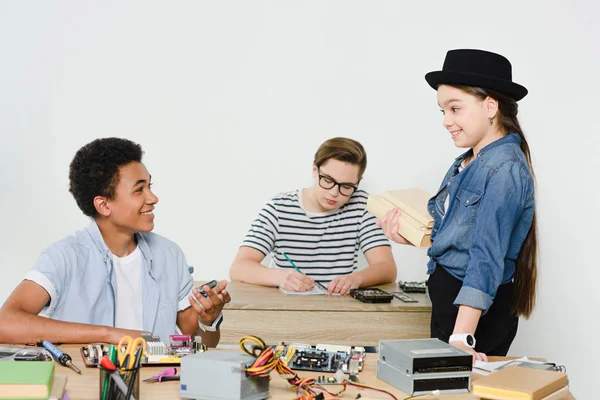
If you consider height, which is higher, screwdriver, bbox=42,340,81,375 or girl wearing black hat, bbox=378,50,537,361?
girl wearing black hat, bbox=378,50,537,361

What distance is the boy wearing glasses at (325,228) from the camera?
3.64 m

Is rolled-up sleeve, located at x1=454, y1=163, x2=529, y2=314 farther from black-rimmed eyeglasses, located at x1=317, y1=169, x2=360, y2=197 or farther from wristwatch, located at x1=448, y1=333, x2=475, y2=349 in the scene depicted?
black-rimmed eyeglasses, located at x1=317, y1=169, x2=360, y2=197

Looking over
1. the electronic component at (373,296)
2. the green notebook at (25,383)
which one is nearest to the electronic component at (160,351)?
the green notebook at (25,383)

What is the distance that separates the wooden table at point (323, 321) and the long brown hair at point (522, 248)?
0.75 metres

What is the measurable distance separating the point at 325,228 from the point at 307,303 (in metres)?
0.70

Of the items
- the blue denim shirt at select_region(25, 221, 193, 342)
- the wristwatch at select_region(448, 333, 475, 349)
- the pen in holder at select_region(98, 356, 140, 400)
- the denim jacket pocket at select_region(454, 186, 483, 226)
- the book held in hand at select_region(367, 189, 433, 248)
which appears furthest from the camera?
the book held in hand at select_region(367, 189, 433, 248)

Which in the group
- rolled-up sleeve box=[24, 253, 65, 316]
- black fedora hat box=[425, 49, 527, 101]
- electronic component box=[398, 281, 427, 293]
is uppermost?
black fedora hat box=[425, 49, 527, 101]

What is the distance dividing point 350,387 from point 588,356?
2790mm

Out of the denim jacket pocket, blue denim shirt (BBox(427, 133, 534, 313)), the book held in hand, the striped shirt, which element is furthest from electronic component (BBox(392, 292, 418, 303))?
the denim jacket pocket

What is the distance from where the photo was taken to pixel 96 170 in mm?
2604

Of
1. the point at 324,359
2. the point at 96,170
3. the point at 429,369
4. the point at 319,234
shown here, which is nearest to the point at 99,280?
the point at 96,170

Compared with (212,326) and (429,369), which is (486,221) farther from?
(212,326)

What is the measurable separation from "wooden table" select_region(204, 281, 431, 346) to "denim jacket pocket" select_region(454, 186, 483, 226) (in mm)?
864

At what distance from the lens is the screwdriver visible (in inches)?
78.0
